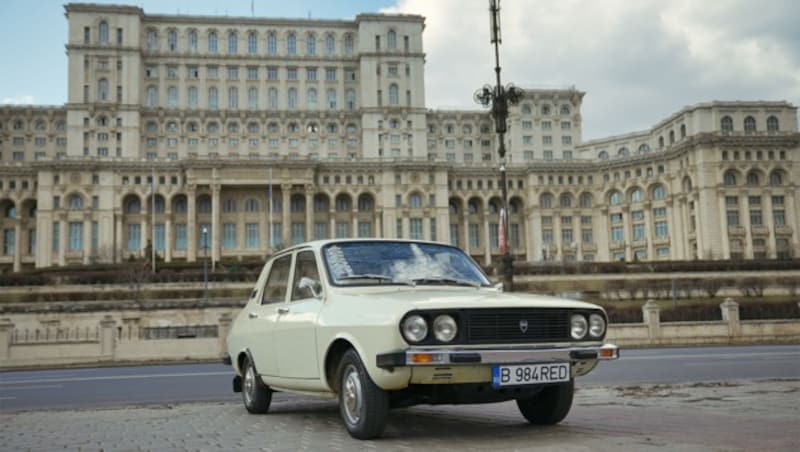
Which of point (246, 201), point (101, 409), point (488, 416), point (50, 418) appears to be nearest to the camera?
point (488, 416)

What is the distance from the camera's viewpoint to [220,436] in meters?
6.63

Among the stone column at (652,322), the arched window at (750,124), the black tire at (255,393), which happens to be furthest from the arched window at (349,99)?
the black tire at (255,393)

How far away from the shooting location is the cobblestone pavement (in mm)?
5801

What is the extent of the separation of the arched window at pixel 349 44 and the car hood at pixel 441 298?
101m

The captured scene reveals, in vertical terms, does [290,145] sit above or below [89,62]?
below

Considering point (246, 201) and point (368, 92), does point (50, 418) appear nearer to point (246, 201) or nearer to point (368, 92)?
point (246, 201)

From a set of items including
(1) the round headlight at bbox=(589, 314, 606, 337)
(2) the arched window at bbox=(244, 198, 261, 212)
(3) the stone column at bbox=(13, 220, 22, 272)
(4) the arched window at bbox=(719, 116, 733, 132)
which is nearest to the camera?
(1) the round headlight at bbox=(589, 314, 606, 337)

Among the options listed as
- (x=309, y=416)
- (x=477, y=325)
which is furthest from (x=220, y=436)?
(x=477, y=325)

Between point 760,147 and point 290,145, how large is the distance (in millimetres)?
60450

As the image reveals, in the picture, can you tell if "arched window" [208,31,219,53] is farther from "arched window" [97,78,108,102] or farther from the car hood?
the car hood

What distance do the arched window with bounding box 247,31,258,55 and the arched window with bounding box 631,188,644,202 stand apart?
182ft

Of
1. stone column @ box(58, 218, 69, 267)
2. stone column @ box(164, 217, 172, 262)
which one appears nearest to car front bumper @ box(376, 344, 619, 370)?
stone column @ box(164, 217, 172, 262)

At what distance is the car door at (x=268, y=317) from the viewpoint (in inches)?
309

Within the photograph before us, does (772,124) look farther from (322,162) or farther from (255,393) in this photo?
(255,393)
